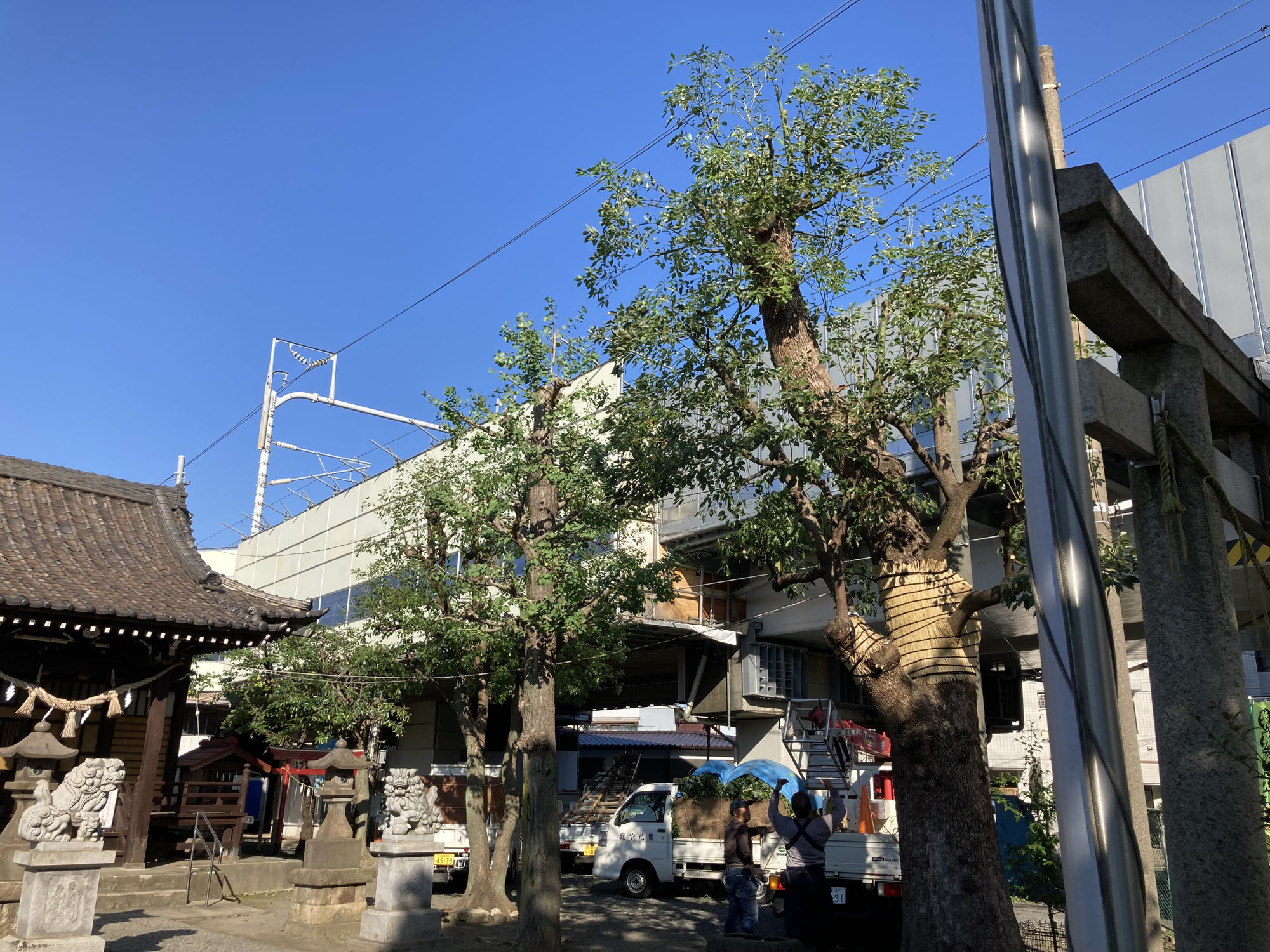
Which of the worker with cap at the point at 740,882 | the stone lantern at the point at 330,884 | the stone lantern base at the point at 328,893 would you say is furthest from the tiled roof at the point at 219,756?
the worker with cap at the point at 740,882

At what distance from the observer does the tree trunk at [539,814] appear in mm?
11055

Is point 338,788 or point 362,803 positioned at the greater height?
point 338,788

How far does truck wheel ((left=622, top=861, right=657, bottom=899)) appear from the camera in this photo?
18.6 metres

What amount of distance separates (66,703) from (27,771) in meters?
3.63

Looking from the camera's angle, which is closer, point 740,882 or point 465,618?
point 740,882

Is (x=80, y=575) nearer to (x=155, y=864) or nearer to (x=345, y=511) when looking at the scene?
(x=155, y=864)

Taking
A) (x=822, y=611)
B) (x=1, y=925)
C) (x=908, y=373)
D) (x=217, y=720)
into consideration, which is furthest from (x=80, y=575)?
(x=217, y=720)

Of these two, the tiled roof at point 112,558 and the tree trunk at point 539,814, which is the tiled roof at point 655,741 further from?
the tree trunk at point 539,814

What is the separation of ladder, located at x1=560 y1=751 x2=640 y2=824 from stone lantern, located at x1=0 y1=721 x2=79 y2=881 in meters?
11.4

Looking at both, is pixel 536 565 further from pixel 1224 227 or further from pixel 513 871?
pixel 1224 227

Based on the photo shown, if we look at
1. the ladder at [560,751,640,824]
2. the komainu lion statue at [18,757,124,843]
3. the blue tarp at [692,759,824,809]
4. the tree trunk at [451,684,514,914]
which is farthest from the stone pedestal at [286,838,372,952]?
the blue tarp at [692,759,824,809]

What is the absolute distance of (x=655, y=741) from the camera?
95.8 feet

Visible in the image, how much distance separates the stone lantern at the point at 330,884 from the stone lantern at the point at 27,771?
3703mm

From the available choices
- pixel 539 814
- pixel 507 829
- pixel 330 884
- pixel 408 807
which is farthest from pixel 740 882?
pixel 330 884
